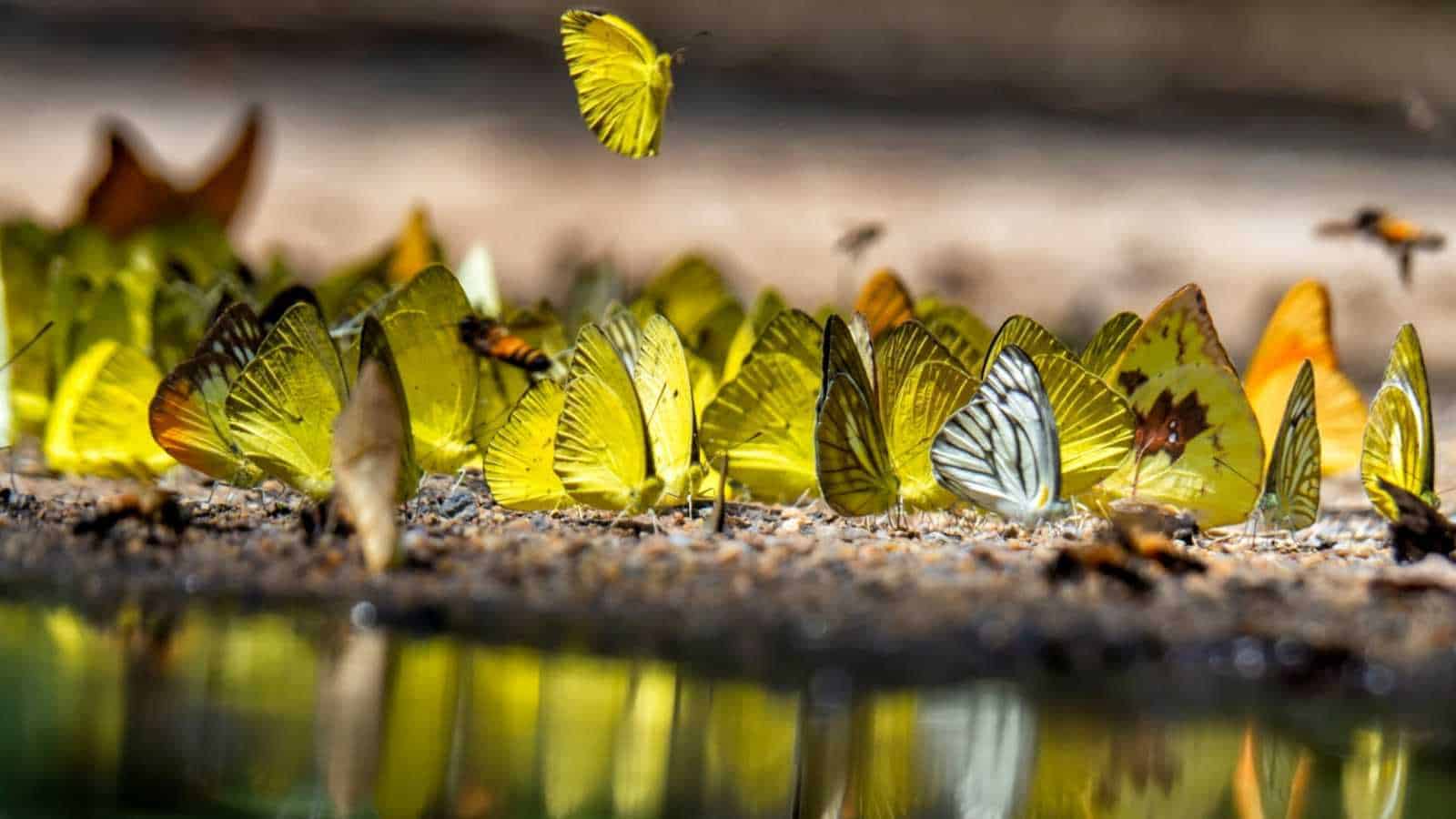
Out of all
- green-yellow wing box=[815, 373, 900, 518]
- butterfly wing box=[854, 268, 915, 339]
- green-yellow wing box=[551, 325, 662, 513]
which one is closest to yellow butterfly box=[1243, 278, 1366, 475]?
butterfly wing box=[854, 268, 915, 339]

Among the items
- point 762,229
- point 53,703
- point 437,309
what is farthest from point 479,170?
point 53,703

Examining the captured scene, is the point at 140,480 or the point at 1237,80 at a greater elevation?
the point at 1237,80

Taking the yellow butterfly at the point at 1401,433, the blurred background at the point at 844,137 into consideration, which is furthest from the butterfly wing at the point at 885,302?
the blurred background at the point at 844,137

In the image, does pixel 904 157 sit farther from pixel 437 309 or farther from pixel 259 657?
pixel 259 657

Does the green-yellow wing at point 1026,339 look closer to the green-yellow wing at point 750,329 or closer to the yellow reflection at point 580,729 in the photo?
the green-yellow wing at point 750,329

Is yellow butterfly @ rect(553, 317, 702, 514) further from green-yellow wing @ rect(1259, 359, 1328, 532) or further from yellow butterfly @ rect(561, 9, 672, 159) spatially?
green-yellow wing @ rect(1259, 359, 1328, 532)

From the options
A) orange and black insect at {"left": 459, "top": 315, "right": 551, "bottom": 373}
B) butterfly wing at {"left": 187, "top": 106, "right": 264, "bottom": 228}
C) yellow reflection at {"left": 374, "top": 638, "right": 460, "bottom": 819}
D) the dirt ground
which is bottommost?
yellow reflection at {"left": 374, "top": 638, "right": 460, "bottom": 819}

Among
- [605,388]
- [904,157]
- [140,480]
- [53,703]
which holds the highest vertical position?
[904,157]
